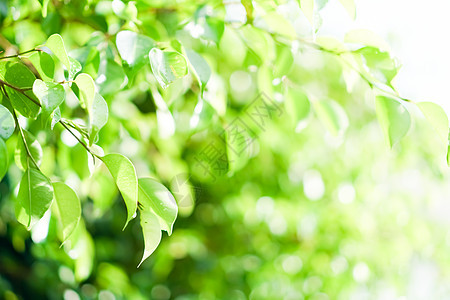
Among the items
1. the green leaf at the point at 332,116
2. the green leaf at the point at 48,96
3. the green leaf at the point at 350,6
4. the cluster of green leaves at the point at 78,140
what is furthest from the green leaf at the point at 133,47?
the green leaf at the point at 332,116

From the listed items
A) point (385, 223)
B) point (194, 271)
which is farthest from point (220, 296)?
point (385, 223)

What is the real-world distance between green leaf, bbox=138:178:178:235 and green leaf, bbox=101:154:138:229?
0.03 meters

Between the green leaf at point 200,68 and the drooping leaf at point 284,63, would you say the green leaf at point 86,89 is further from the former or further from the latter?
the drooping leaf at point 284,63

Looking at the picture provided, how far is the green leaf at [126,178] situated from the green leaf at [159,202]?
0.03 meters

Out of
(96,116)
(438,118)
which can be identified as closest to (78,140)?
(96,116)

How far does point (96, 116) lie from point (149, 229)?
0.12m

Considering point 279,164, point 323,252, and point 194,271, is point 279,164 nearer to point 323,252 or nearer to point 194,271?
point 323,252

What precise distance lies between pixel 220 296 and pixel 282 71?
0.98 m

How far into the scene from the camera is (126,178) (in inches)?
17.5

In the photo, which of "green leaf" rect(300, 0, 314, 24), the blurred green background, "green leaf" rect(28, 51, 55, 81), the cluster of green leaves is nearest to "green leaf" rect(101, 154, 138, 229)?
the cluster of green leaves

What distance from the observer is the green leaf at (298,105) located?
702mm

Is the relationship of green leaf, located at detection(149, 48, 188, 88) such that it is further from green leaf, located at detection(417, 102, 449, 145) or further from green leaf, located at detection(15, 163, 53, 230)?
green leaf, located at detection(417, 102, 449, 145)

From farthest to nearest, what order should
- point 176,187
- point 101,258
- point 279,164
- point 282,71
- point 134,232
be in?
1. point 134,232
2. point 279,164
3. point 101,258
4. point 176,187
5. point 282,71

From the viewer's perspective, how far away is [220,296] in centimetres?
145
